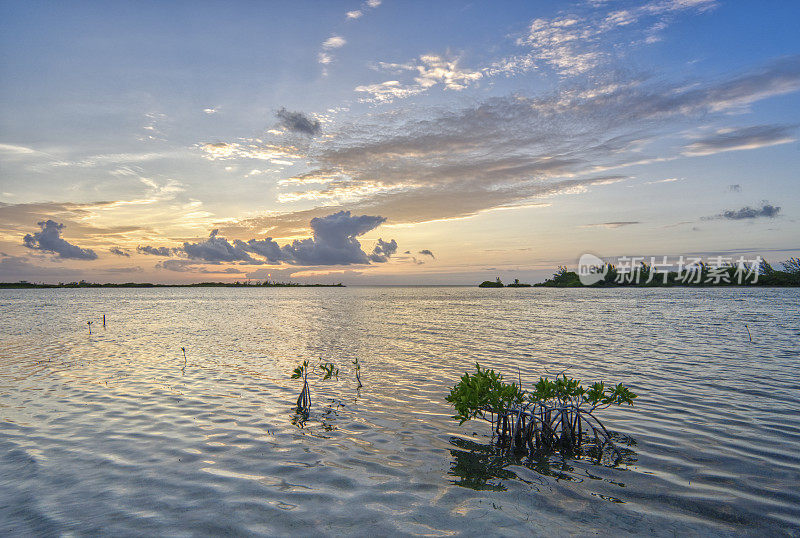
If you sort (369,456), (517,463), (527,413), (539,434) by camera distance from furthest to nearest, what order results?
(539,434) → (527,413) → (369,456) → (517,463)

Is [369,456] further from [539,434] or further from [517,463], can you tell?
[539,434]

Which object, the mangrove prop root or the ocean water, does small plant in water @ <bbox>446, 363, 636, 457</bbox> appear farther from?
the ocean water

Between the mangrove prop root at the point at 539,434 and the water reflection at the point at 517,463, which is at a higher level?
the mangrove prop root at the point at 539,434

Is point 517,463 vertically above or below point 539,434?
below

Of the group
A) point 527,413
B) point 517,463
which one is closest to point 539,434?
point 527,413

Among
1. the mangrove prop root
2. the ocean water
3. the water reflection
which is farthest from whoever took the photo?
the mangrove prop root

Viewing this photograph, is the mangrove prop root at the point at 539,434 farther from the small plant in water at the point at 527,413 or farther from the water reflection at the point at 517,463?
the water reflection at the point at 517,463

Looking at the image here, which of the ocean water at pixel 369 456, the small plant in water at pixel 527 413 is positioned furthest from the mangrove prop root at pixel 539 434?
the ocean water at pixel 369 456

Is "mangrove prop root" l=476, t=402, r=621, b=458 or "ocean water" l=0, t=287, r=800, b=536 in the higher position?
"mangrove prop root" l=476, t=402, r=621, b=458

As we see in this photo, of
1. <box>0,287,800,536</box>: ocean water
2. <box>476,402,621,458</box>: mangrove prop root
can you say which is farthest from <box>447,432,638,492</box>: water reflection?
<box>476,402,621,458</box>: mangrove prop root

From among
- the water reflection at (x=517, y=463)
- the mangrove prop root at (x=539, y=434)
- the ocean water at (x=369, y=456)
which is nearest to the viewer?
the ocean water at (x=369, y=456)

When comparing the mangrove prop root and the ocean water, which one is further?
the mangrove prop root

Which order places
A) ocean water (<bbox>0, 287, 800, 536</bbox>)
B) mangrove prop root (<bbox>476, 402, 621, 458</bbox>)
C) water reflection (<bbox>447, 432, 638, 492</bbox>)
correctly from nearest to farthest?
ocean water (<bbox>0, 287, 800, 536</bbox>)
water reflection (<bbox>447, 432, 638, 492</bbox>)
mangrove prop root (<bbox>476, 402, 621, 458</bbox>)

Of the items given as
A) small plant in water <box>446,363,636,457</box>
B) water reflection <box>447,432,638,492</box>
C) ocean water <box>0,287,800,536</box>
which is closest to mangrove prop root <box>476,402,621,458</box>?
small plant in water <box>446,363,636,457</box>
